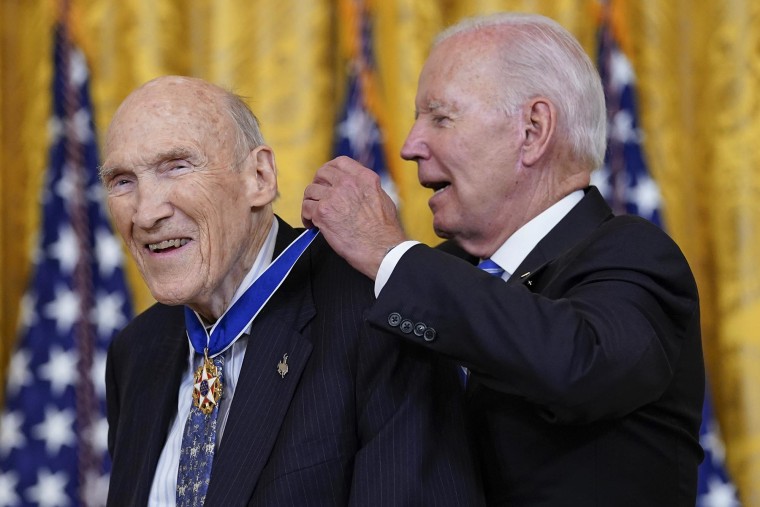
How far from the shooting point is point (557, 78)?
2.28 meters

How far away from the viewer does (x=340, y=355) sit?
1.82 m

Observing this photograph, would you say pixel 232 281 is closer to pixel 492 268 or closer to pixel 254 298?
pixel 254 298

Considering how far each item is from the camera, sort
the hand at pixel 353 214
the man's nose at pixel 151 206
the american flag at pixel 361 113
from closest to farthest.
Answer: the man's nose at pixel 151 206
the hand at pixel 353 214
the american flag at pixel 361 113

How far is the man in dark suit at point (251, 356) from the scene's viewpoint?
68.6 inches

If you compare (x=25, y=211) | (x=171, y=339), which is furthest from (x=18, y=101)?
(x=171, y=339)

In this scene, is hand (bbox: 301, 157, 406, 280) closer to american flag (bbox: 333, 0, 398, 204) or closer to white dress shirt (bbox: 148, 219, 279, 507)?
white dress shirt (bbox: 148, 219, 279, 507)

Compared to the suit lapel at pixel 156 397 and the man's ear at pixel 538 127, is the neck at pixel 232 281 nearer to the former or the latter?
the suit lapel at pixel 156 397

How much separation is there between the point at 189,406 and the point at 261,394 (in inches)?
9.6

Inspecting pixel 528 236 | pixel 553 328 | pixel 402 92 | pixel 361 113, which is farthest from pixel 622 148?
pixel 553 328

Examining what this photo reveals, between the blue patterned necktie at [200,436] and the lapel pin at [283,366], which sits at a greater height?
the lapel pin at [283,366]

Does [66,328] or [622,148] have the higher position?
[622,148]

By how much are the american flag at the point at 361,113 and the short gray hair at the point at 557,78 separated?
4.27 feet

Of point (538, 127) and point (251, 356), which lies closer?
point (251, 356)

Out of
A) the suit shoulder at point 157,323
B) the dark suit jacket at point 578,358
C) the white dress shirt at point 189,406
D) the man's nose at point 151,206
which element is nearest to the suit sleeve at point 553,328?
the dark suit jacket at point 578,358
